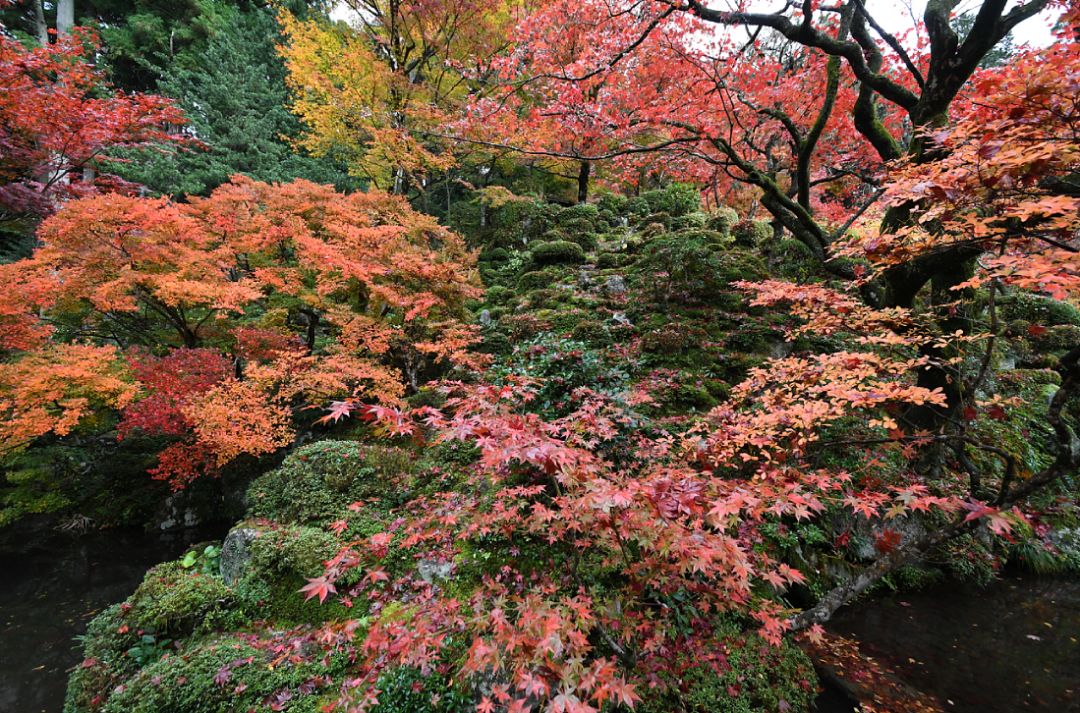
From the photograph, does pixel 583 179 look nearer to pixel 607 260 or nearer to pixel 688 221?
pixel 688 221

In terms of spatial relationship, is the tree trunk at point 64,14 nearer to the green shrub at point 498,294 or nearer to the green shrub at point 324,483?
the green shrub at point 498,294

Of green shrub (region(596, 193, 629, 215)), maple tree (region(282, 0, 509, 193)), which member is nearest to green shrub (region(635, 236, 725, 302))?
maple tree (region(282, 0, 509, 193))

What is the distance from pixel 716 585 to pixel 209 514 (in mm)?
9504

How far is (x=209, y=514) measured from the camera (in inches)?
318

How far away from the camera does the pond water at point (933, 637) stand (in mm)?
3934

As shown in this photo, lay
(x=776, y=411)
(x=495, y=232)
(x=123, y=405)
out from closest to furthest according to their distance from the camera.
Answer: (x=776, y=411) → (x=123, y=405) → (x=495, y=232)

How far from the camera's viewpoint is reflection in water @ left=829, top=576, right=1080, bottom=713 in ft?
12.7

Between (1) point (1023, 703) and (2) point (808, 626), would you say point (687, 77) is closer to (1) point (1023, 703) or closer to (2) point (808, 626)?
(2) point (808, 626)

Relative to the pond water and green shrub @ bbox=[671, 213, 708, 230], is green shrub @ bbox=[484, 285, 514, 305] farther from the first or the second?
the pond water

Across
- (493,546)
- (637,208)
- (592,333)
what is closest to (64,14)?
(592,333)

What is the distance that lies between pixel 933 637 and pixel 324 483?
7662mm

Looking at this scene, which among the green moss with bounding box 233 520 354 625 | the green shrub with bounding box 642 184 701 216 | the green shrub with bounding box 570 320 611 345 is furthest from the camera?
the green shrub with bounding box 642 184 701 216

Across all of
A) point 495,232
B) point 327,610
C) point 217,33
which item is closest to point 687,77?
point 495,232

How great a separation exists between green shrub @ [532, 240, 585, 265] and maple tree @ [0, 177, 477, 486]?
383 centimetres
